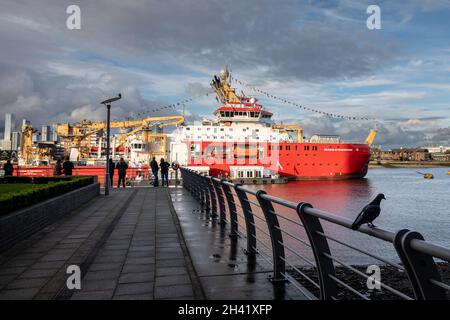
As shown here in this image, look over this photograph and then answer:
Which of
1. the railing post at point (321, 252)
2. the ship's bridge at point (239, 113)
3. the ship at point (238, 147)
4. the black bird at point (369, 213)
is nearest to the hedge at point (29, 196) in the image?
the railing post at point (321, 252)

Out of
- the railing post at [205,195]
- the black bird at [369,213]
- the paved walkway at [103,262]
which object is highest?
the black bird at [369,213]

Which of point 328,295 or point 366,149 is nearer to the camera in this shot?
point 328,295

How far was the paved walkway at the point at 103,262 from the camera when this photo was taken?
4.37 m

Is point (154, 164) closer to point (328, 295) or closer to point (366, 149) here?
point (328, 295)

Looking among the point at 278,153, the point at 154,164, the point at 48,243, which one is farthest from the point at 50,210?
the point at 278,153

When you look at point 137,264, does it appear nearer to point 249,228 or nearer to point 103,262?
point 103,262

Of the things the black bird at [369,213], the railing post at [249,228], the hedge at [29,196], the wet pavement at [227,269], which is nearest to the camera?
the black bird at [369,213]

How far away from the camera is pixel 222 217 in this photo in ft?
30.3

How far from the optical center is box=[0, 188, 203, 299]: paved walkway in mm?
4367

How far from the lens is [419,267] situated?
2230 mm

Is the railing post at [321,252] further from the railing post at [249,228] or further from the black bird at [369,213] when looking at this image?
the railing post at [249,228]

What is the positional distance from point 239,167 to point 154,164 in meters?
25.4

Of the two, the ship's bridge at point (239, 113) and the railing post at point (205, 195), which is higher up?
the ship's bridge at point (239, 113)

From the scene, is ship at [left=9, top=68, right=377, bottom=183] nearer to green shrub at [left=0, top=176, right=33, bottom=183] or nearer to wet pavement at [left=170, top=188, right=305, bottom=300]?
green shrub at [left=0, top=176, right=33, bottom=183]
